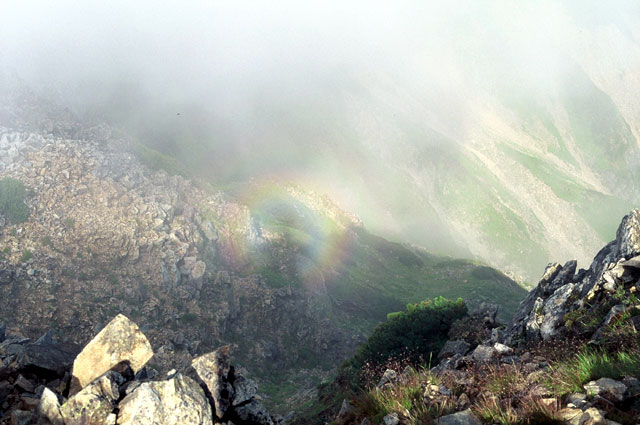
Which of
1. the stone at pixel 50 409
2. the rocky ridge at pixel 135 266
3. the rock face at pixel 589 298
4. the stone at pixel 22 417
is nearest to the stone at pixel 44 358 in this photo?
the stone at pixel 22 417

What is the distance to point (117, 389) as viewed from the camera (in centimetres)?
854

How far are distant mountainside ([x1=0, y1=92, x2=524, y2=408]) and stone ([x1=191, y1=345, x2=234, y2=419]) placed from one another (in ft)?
61.1

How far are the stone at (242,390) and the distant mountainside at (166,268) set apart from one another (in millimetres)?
18320

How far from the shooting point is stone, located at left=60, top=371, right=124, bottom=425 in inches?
312

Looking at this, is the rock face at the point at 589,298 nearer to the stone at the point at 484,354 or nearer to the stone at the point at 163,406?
the stone at the point at 484,354

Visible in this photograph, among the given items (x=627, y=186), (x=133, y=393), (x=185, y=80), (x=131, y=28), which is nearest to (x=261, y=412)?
(x=133, y=393)

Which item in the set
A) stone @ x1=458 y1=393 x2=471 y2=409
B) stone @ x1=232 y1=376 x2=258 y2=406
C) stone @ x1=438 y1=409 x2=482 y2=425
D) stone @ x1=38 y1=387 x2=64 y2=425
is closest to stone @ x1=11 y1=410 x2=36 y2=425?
stone @ x1=38 y1=387 x2=64 y2=425

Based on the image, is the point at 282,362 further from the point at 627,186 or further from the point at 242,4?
the point at 242,4

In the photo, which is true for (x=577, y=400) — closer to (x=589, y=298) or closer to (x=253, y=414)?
(x=253, y=414)

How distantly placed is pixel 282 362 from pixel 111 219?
19517 mm

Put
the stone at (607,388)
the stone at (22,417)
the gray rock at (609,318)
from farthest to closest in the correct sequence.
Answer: the gray rock at (609,318), the stone at (22,417), the stone at (607,388)

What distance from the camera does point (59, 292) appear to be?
29.3m

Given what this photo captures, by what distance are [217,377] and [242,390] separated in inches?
34.6

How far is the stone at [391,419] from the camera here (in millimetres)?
7762
